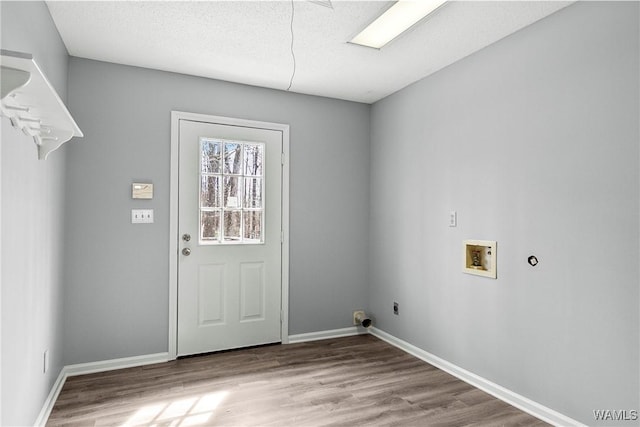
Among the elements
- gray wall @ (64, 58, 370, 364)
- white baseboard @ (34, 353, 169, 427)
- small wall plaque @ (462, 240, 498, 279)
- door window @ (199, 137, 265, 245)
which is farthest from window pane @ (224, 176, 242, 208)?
small wall plaque @ (462, 240, 498, 279)

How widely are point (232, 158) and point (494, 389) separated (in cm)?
274

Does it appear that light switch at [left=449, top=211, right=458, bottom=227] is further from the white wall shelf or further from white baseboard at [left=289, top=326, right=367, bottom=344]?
the white wall shelf

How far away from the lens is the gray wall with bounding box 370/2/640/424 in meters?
2.12

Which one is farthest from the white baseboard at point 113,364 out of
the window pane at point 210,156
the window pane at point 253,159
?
the window pane at point 253,159

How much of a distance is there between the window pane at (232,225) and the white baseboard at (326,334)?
3.66ft

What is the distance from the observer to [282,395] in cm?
277

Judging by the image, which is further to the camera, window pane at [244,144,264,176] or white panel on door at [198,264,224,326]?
window pane at [244,144,264,176]

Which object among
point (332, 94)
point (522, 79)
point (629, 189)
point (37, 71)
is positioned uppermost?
point (332, 94)

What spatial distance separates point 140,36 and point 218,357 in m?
2.56

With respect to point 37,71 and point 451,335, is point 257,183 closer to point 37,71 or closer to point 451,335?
point 451,335

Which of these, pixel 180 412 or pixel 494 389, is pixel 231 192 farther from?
pixel 494 389

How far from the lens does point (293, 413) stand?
8.29 feet

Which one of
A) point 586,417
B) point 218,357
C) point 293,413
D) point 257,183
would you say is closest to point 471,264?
point 586,417

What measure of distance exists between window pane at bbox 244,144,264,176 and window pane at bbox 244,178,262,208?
73 mm
